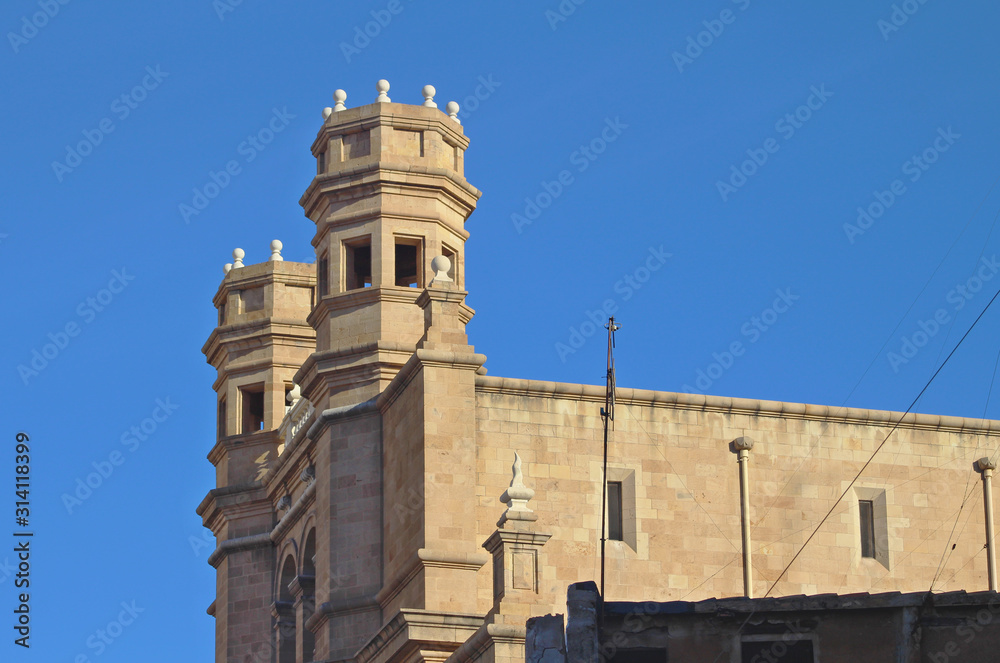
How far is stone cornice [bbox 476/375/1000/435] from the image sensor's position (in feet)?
156

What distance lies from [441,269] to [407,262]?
3.51m

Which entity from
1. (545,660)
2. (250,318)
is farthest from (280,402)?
(545,660)

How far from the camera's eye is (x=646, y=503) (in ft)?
158

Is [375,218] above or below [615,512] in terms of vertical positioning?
above

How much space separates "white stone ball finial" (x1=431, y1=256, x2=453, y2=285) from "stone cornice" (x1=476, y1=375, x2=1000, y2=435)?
2.06 m

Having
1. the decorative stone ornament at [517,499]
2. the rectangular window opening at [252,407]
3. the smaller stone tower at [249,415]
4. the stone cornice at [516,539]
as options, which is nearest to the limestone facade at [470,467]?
the stone cornice at [516,539]

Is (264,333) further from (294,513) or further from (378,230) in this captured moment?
(378,230)

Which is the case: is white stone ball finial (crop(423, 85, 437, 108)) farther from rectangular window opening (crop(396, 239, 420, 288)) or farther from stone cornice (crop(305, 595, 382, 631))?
stone cornice (crop(305, 595, 382, 631))

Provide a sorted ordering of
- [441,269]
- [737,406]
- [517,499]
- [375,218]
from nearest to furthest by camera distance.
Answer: [517,499] → [441,269] → [737,406] → [375,218]

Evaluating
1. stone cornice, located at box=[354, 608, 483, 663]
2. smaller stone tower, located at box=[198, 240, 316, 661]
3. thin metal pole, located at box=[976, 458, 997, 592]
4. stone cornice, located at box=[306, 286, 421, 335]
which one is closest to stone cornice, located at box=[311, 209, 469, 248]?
stone cornice, located at box=[306, 286, 421, 335]

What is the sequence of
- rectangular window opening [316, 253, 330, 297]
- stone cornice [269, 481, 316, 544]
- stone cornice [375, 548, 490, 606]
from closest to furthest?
stone cornice [375, 548, 490, 606]
rectangular window opening [316, 253, 330, 297]
stone cornice [269, 481, 316, 544]

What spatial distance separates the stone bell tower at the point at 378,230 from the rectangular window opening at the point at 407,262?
2 cm

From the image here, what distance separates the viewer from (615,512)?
48.0 meters

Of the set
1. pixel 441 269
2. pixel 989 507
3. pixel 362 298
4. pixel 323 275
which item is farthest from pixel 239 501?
pixel 989 507
